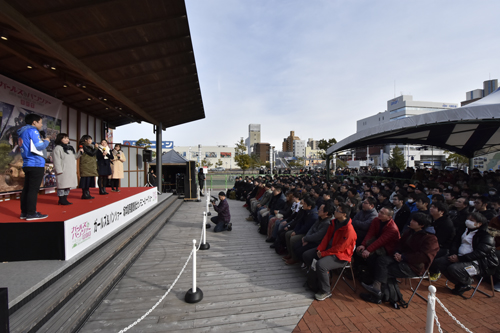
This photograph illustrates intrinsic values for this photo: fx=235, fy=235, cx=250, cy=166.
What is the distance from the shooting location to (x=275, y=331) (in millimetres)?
2781

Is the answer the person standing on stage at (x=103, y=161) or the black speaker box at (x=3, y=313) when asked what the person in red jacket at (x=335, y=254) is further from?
the person standing on stage at (x=103, y=161)

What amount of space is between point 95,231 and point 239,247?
3117mm

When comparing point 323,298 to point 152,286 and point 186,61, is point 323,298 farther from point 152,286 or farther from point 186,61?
point 186,61

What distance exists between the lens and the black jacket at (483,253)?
3287mm

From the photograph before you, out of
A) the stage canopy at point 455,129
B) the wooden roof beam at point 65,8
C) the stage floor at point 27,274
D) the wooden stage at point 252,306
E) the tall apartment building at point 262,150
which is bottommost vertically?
the wooden stage at point 252,306

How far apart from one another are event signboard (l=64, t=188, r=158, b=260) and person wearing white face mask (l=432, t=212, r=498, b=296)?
17.8 ft

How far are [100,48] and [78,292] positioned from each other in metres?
4.68

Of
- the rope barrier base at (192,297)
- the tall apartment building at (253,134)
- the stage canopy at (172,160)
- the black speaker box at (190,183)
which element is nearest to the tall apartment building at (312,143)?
the tall apartment building at (253,134)

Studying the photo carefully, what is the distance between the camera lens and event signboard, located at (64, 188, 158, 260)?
3297mm

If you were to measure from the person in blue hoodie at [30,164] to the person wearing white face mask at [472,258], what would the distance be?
603 centimetres

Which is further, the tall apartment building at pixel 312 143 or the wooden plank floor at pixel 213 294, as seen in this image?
the tall apartment building at pixel 312 143

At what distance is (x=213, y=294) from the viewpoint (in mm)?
3580

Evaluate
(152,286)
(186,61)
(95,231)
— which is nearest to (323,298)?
(152,286)

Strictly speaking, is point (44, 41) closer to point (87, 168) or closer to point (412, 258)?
point (87, 168)
